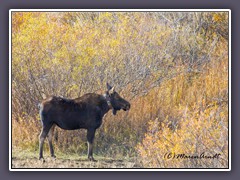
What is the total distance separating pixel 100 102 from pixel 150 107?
1.55m

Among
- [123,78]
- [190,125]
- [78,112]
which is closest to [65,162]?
[78,112]

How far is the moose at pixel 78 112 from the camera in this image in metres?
18.5

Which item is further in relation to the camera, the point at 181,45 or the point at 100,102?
the point at 181,45

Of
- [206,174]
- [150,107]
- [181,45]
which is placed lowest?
[206,174]

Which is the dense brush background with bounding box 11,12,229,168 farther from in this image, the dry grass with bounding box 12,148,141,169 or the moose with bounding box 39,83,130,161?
the moose with bounding box 39,83,130,161

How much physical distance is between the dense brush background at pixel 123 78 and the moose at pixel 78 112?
49 centimetres

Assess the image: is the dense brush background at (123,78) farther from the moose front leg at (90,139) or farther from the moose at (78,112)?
the moose at (78,112)

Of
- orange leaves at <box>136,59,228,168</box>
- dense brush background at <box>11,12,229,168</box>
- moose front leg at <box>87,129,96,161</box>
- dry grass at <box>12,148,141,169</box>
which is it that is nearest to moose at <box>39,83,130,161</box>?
moose front leg at <box>87,129,96,161</box>

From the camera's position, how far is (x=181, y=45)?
20609 millimetres

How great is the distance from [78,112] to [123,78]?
161 cm

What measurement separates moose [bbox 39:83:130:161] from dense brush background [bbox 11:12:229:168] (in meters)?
0.49

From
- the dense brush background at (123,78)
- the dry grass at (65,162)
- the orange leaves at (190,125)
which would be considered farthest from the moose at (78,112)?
the orange leaves at (190,125)
